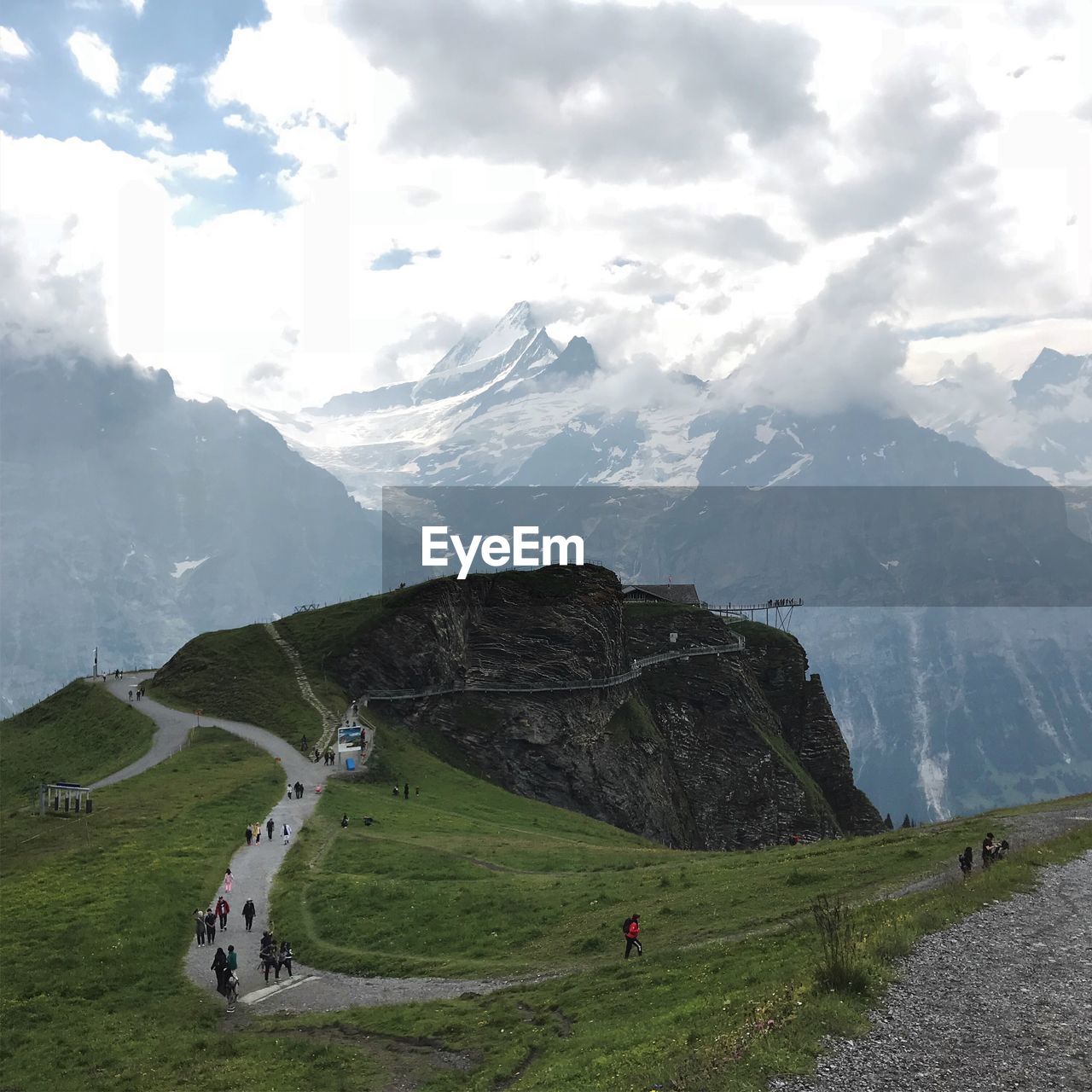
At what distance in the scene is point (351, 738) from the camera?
9775cm

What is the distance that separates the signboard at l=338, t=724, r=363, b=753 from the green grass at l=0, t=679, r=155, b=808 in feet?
58.0

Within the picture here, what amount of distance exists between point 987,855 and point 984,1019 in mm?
17306

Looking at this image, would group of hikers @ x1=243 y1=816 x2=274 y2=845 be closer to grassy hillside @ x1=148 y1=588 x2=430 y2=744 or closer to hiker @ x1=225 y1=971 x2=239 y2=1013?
hiker @ x1=225 y1=971 x2=239 y2=1013

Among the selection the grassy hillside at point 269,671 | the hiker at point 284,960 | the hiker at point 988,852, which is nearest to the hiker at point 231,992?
the hiker at point 284,960

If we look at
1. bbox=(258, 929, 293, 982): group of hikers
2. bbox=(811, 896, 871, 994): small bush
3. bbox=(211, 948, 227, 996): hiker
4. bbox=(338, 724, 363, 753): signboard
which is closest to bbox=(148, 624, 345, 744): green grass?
bbox=(338, 724, 363, 753): signboard

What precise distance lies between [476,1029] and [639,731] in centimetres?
10835

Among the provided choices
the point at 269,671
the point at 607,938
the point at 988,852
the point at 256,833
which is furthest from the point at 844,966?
the point at 269,671

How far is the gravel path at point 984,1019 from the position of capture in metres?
22.6

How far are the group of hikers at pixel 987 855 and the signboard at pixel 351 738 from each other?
64.8m

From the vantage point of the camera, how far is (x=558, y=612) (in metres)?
140

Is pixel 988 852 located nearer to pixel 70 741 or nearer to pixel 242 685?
pixel 242 685

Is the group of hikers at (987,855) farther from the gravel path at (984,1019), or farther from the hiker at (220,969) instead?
the hiker at (220,969)

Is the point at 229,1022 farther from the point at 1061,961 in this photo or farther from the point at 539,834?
the point at 539,834

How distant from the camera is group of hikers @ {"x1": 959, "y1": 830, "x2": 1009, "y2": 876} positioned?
40.0 m
